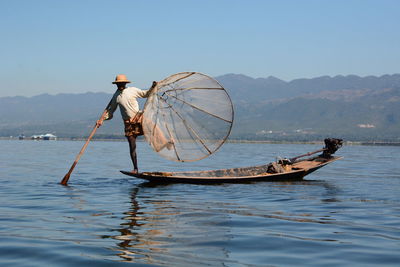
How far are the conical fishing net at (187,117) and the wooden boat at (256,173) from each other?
806 millimetres

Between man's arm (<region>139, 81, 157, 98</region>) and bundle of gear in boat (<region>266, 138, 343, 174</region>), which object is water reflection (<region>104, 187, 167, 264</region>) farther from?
bundle of gear in boat (<region>266, 138, 343, 174</region>)

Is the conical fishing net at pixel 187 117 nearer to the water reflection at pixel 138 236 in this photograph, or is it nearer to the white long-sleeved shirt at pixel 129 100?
the white long-sleeved shirt at pixel 129 100

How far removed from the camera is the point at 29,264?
7.79 metres

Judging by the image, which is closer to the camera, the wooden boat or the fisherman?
the fisherman

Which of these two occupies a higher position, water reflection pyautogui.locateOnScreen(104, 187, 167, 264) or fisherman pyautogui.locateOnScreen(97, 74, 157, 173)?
fisherman pyautogui.locateOnScreen(97, 74, 157, 173)

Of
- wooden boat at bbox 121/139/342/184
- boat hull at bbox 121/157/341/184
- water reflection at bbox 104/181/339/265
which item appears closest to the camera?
water reflection at bbox 104/181/339/265

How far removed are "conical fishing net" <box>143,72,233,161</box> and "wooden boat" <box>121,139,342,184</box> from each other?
81 centimetres

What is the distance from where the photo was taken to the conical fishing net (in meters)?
18.5

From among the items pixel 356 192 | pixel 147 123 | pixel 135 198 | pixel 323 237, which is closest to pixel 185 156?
pixel 147 123

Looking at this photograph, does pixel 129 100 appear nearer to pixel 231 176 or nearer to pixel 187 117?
pixel 187 117

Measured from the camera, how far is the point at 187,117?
19.2 metres

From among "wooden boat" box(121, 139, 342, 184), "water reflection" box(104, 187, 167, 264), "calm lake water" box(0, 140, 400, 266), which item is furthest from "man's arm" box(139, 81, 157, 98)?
"water reflection" box(104, 187, 167, 264)

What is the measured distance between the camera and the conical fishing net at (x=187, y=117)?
18.5 m

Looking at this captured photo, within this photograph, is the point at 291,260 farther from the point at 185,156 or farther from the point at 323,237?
the point at 185,156
